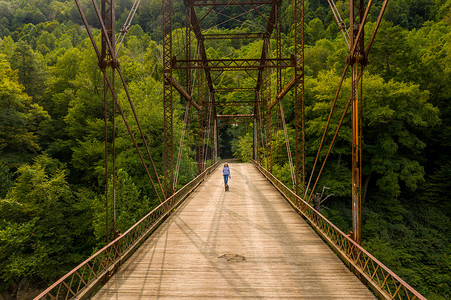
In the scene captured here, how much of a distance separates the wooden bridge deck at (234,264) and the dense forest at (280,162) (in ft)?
34.9

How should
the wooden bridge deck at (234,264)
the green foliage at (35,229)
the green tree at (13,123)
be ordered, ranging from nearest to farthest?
1. the wooden bridge deck at (234,264)
2. the green foliage at (35,229)
3. the green tree at (13,123)

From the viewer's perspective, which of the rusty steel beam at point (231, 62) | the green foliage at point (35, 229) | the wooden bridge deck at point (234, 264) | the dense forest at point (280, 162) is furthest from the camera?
the dense forest at point (280, 162)

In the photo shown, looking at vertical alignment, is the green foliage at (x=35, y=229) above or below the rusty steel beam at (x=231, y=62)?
below

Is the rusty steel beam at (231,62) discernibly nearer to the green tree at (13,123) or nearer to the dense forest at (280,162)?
the dense forest at (280,162)

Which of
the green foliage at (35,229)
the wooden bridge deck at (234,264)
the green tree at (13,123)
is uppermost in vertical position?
the green tree at (13,123)

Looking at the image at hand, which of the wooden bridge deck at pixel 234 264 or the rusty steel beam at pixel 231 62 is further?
the rusty steel beam at pixel 231 62

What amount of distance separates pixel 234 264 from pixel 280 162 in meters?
14.0

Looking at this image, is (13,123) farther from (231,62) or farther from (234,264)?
(234,264)

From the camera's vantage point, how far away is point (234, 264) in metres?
5.84

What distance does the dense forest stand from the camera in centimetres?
1905

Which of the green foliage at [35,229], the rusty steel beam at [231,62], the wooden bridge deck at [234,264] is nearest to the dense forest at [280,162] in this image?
the green foliage at [35,229]

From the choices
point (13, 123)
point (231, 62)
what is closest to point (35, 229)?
point (13, 123)

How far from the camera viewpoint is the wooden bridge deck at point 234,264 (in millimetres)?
4734

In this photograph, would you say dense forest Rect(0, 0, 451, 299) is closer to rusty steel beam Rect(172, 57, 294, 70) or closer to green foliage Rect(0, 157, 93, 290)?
green foliage Rect(0, 157, 93, 290)
